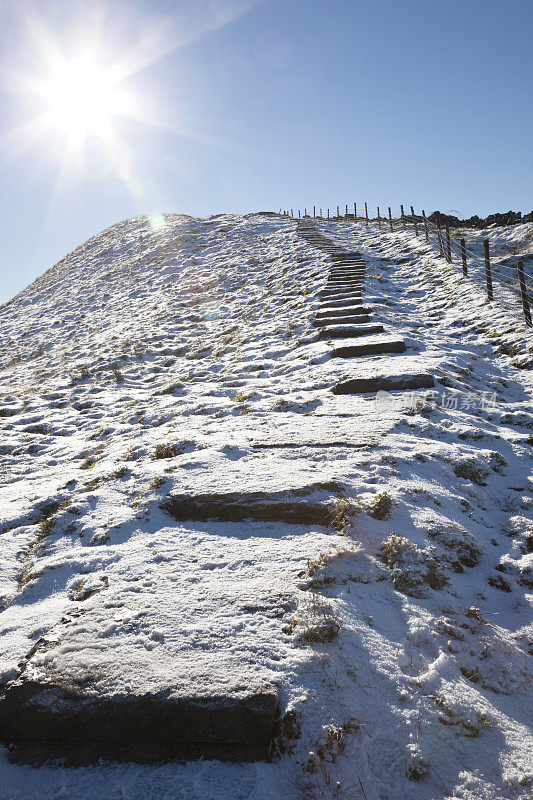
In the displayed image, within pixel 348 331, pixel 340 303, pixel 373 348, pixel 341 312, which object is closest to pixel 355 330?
pixel 348 331

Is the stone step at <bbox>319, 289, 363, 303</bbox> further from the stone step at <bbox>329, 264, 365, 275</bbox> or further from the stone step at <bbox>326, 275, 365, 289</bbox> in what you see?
the stone step at <bbox>329, 264, 365, 275</bbox>

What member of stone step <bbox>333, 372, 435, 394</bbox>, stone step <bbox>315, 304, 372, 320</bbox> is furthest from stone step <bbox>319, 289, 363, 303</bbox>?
stone step <bbox>333, 372, 435, 394</bbox>

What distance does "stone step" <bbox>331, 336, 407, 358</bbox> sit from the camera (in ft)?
23.0

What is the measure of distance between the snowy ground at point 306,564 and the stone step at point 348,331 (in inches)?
18.3

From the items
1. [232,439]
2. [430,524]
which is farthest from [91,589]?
[430,524]

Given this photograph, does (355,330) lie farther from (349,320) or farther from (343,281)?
(343,281)

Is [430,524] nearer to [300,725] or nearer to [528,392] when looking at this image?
[300,725]

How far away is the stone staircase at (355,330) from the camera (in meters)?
5.78

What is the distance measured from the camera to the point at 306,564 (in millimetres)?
2889

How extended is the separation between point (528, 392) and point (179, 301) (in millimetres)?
10748

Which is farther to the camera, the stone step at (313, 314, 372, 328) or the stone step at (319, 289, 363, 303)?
the stone step at (319, 289, 363, 303)

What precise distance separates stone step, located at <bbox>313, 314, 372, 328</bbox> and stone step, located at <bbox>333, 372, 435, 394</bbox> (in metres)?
2.91

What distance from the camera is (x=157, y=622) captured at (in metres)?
2.54

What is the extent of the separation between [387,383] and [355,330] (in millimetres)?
2482
